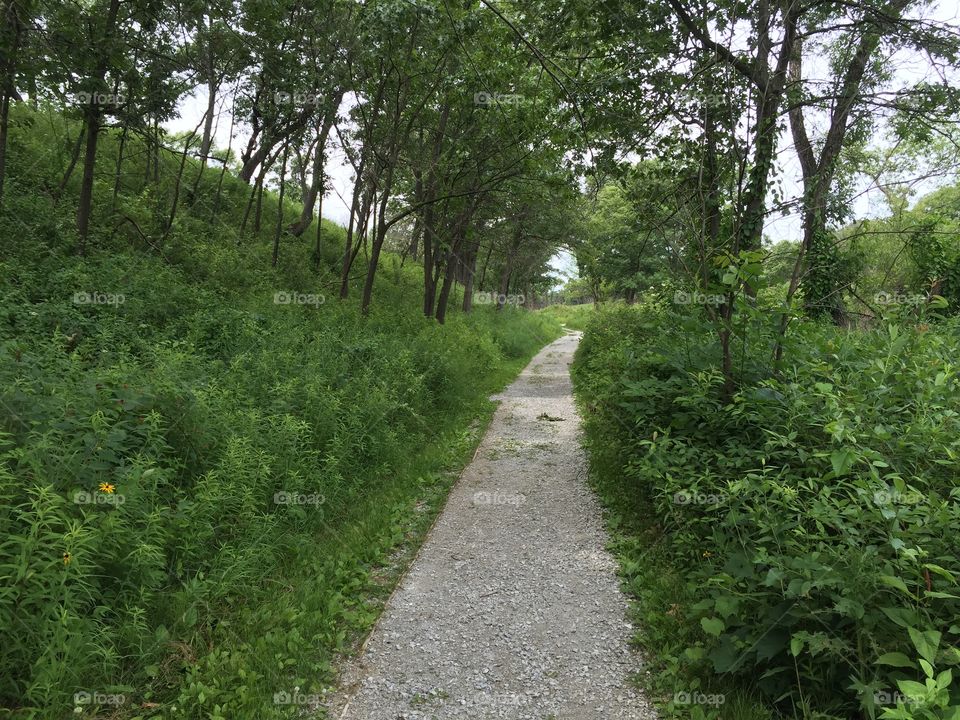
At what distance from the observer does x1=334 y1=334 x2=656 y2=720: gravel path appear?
293 cm

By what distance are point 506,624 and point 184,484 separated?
2.86 meters

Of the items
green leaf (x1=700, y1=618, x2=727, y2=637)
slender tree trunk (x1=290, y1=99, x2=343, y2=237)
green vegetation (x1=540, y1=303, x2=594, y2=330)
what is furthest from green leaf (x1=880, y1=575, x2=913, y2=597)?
green vegetation (x1=540, y1=303, x2=594, y2=330)

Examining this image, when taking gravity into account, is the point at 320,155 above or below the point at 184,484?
above

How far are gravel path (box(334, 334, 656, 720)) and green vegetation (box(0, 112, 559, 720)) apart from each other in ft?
1.13

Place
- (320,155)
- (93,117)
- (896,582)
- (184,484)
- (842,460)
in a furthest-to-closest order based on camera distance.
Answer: (320,155), (93,117), (184,484), (842,460), (896,582)

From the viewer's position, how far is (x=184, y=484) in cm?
416

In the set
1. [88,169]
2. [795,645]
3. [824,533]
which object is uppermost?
[88,169]

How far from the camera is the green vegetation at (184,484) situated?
2.73 meters

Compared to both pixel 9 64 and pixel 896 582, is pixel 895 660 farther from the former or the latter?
pixel 9 64

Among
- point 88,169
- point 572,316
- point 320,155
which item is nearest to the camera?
point 88,169

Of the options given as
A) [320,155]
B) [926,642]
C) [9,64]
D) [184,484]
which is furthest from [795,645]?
[320,155]

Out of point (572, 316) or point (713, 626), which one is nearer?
point (713, 626)

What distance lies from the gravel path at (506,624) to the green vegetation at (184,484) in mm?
344

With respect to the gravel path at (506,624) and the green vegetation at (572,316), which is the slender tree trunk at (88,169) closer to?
the gravel path at (506,624)
